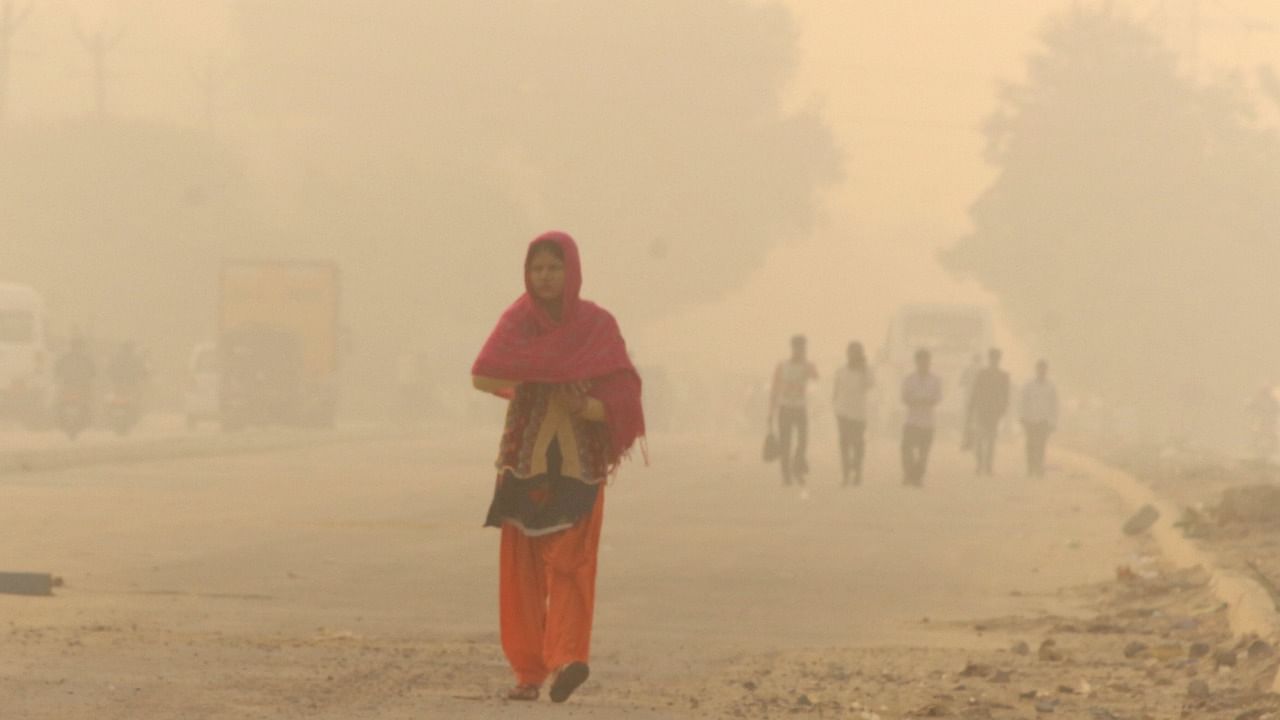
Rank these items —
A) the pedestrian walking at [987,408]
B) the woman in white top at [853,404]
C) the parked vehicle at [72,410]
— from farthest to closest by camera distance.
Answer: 1. the parked vehicle at [72,410]
2. the pedestrian walking at [987,408]
3. the woman in white top at [853,404]

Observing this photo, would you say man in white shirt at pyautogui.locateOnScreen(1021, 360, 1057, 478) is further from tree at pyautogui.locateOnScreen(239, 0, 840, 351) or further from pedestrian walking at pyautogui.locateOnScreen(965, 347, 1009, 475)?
tree at pyautogui.locateOnScreen(239, 0, 840, 351)

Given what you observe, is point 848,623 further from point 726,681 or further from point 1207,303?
point 1207,303

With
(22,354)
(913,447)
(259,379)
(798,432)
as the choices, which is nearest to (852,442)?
(913,447)

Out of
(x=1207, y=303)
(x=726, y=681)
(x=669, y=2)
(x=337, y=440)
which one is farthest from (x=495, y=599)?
(x=669, y=2)

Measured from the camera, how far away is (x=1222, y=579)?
1462cm

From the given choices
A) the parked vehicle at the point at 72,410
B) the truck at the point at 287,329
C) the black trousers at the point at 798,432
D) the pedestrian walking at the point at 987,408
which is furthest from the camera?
the truck at the point at 287,329

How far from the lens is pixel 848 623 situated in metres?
13.6

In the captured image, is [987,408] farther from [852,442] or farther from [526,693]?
[526,693]

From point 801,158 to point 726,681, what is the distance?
79.7 meters

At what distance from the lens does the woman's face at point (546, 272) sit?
930 cm

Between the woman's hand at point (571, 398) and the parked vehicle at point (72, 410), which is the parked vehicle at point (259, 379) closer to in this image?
the parked vehicle at point (72, 410)

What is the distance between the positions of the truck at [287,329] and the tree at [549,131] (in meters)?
26.4

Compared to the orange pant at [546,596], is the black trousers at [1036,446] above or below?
above

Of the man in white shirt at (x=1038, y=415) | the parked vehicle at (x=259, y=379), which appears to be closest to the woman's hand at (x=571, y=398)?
the man in white shirt at (x=1038, y=415)
